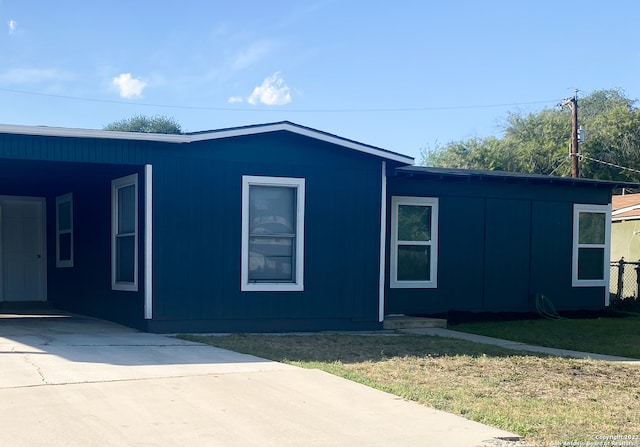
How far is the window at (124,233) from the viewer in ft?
34.4

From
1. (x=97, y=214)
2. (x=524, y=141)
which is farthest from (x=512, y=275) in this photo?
(x=524, y=141)

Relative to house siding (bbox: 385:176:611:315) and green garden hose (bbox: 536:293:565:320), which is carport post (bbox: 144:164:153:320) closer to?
house siding (bbox: 385:176:611:315)

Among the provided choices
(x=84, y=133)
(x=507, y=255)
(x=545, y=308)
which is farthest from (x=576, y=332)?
(x=84, y=133)

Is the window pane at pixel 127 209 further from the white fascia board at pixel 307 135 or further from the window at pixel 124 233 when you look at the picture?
the white fascia board at pixel 307 135

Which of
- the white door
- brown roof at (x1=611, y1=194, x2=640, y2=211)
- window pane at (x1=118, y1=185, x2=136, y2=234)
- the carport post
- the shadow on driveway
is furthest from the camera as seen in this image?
brown roof at (x1=611, y1=194, x2=640, y2=211)

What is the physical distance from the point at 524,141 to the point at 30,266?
35184 millimetres

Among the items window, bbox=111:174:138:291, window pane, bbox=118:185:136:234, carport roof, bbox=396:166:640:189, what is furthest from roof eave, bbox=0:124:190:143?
carport roof, bbox=396:166:640:189

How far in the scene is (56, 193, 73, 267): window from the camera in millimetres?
13641

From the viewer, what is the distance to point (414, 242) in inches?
504

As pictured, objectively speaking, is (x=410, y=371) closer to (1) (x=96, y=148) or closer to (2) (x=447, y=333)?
(2) (x=447, y=333)

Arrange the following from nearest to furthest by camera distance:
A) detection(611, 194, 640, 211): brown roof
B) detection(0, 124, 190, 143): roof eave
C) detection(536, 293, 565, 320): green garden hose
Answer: detection(0, 124, 190, 143): roof eave, detection(536, 293, 565, 320): green garden hose, detection(611, 194, 640, 211): brown roof

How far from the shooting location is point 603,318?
45.6 feet

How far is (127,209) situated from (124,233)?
0.39m

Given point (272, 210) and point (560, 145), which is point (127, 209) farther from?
point (560, 145)
